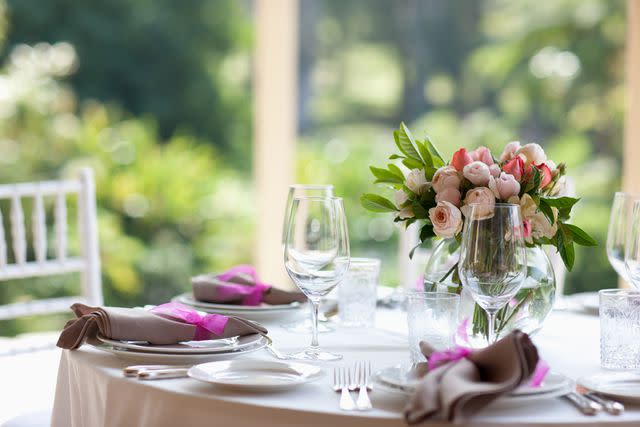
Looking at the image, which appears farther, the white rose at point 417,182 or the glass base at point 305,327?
the glass base at point 305,327

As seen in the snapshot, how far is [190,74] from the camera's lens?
6152 mm

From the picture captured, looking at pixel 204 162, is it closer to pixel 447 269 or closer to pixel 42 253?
pixel 42 253

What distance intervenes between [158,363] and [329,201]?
0.36 m

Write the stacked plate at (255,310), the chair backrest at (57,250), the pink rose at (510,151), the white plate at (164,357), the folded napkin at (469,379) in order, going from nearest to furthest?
the folded napkin at (469,379)
the white plate at (164,357)
the pink rose at (510,151)
the stacked plate at (255,310)
the chair backrest at (57,250)

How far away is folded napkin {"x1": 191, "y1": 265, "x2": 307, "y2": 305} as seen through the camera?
1.67 meters

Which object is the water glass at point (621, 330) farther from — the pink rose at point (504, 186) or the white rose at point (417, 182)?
the white rose at point (417, 182)

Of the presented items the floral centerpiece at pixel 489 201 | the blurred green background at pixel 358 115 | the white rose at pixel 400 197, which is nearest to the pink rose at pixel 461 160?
the floral centerpiece at pixel 489 201

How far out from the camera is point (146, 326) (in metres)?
1.31

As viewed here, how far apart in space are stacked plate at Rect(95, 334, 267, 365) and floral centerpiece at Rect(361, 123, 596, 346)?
0.36 meters

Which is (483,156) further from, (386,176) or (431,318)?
(431,318)

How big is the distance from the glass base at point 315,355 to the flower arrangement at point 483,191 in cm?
26

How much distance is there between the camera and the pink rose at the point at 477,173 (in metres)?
1.38

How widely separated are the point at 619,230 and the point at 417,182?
1.77ft

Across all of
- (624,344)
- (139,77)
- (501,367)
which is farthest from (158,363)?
(139,77)
